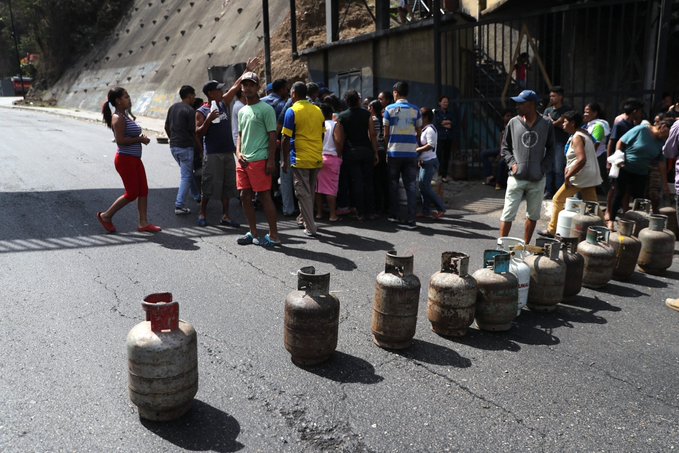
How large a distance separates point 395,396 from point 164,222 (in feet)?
18.6

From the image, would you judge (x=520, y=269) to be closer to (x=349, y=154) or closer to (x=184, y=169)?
(x=349, y=154)

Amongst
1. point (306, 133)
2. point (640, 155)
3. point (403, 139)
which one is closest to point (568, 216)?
point (640, 155)

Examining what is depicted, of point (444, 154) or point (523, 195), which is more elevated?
point (444, 154)

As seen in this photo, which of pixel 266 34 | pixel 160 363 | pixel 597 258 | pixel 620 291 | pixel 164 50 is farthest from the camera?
pixel 164 50

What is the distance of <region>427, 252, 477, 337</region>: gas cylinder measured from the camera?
14.4 feet

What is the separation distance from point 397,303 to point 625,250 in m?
3.17

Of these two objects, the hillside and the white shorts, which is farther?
the hillside

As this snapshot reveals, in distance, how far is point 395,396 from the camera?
3.62 metres

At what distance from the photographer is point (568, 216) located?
6613 mm

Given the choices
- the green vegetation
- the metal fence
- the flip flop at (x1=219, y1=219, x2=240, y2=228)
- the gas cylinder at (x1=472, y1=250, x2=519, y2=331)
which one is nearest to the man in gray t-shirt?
the flip flop at (x1=219, y1=219, x2=240, y2=228)

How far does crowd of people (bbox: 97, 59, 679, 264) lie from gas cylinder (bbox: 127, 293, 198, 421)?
376 centimetres

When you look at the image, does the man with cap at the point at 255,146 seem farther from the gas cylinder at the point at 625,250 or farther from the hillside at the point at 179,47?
the hillside at the point at 179,47

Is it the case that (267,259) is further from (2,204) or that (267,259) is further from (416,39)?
(416,39)

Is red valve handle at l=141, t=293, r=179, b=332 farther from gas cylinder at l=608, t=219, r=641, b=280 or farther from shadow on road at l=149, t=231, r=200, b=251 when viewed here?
gas cylinder at l=608, t=219, r=641, b=280
